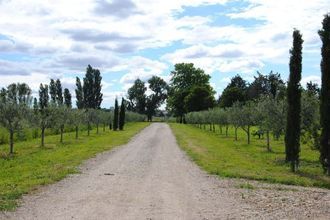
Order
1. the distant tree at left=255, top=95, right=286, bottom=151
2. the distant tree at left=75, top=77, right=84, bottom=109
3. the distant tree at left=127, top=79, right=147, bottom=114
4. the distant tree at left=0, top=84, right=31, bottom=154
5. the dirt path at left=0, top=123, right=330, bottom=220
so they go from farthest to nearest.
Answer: the distant tree at left=127, top=79, right=147, bottom=114 → the distant tree at left=75, top=77, right=84, bottom=109 → the distant tree at left=0, top=84, right=31, bottom=154 → the distant tree at left=255, top=95, right=286, bottom=151 → the dirt path at left=0, top=123, right=330, bottom=220

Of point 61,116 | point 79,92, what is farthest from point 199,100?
point 61,116

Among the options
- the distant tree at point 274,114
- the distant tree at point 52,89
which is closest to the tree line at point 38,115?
the distant tree at point 274,114

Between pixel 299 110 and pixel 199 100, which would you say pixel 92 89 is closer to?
pixel 199 100

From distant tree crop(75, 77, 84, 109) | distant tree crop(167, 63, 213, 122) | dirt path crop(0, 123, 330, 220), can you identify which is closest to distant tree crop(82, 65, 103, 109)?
distant tree crop(75, 77, 84, 109)

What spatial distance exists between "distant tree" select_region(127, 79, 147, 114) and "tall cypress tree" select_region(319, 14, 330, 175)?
138m

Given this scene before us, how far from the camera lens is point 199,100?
108562 mm

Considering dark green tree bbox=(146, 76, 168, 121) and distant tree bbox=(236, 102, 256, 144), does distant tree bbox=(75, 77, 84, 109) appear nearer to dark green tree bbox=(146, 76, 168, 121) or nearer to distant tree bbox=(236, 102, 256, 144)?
dark green tree bbox=(146, 76, 168, 121)

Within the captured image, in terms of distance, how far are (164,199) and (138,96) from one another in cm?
14651

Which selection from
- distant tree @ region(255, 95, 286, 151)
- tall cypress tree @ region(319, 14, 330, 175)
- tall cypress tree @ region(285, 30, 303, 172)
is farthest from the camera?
distant tree @ region(255, 95, 286, 151)

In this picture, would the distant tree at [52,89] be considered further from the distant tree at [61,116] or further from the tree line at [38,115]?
the distant tree at [61,116]

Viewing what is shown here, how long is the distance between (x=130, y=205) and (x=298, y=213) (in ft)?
13.2

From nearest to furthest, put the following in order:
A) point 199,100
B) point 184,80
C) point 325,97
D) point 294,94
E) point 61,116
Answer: point 325,97
point 294,94
point 61,116
point 199,100
point 184,80

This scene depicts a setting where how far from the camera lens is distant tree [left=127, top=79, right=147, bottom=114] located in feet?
518

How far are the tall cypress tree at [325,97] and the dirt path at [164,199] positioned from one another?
4.00 metres
